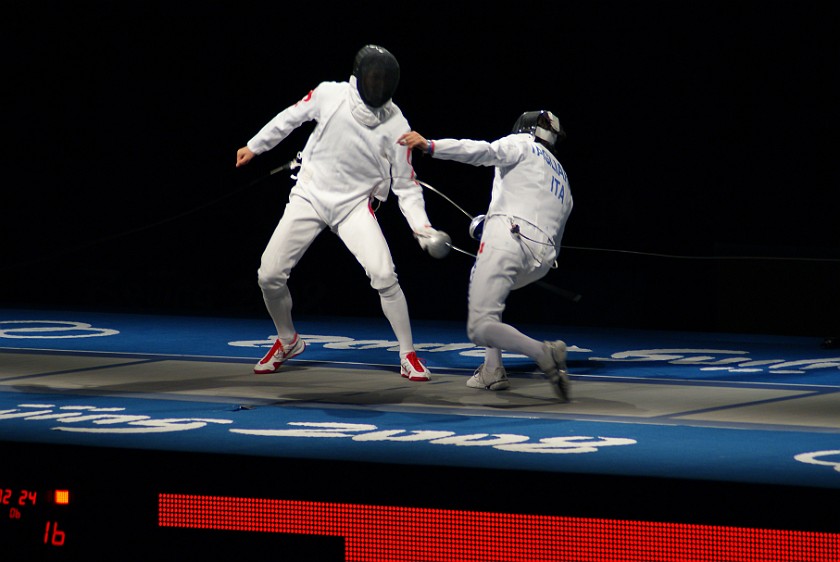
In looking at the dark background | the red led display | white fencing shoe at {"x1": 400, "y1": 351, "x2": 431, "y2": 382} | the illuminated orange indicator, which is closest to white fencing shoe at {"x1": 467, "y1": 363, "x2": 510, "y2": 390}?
white fencing shoe at {"x1": 400, "y1": 351, "x2": 431, "y2": 382}

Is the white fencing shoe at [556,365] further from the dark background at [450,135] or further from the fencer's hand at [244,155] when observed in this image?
the dark background at [450,135]

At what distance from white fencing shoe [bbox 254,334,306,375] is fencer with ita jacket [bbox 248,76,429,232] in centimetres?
55

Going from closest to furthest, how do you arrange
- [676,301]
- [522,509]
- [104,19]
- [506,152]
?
[522,509] < [506,152] < [676,301] < [104,19]

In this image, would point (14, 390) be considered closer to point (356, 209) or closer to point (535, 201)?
point (356, 209)

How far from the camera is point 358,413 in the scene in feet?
15.4

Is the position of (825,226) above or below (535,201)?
above

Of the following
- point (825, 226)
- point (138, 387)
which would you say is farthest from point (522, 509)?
point (825, 226)

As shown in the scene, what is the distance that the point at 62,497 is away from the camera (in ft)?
12.2

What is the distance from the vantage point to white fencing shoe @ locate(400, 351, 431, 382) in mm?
5539

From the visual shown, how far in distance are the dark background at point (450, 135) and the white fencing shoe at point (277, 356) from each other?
158 cm

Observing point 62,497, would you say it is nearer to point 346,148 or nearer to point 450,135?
point 346,148

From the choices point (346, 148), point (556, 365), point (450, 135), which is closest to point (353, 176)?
point (346, 148)

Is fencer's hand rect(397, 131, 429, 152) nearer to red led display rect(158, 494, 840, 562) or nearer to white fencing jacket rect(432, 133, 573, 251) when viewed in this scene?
→ white fencing jacket rect(432, 133, 573, 251)

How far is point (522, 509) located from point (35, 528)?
4.25ft
